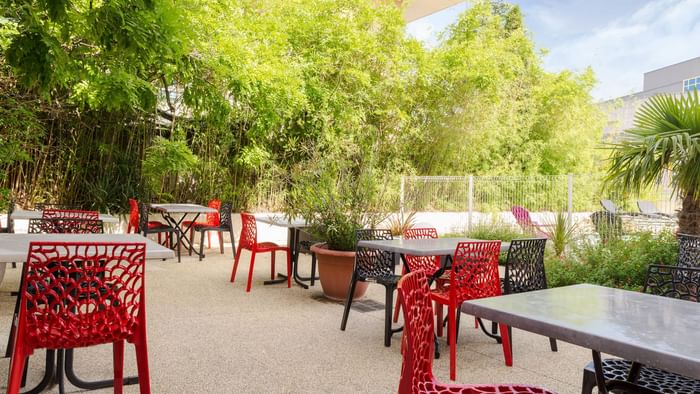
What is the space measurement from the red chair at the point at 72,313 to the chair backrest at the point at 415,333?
1187 millimetres

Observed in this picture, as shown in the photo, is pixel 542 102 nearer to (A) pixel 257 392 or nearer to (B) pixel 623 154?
(B) pixel 623 154

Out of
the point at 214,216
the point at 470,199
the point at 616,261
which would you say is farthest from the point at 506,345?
the point at 470,199

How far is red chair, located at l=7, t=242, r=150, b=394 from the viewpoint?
1.97m

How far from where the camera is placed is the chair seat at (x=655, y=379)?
174 cm

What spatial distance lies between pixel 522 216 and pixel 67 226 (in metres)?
6.77

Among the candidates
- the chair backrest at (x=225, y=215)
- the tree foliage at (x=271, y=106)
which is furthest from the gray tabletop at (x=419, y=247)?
the chair backrest at (x=225, y=215)

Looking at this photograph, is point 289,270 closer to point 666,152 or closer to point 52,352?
point 52,352

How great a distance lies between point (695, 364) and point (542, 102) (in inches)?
538

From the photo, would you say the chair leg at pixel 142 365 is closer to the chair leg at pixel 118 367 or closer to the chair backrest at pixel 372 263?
the chair leg at pixel 118 367

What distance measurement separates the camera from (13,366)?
194 centimetres

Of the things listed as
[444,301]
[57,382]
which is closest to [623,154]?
[444,301]

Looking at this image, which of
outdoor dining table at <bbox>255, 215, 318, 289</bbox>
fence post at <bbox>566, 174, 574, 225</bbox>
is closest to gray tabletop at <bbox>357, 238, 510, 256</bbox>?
outdoor dining table at <bbox>255, 215, 318, 289</bbox>

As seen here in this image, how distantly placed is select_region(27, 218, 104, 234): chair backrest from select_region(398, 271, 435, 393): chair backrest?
304 centimetres

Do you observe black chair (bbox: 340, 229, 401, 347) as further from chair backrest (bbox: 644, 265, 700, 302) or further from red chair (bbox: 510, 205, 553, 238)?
red chair (bbox: 510, 205, 553, 238)
